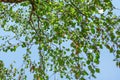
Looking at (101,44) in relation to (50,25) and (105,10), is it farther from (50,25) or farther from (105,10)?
(50,25)

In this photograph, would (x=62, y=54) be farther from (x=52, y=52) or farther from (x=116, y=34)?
(x=116, y=34)

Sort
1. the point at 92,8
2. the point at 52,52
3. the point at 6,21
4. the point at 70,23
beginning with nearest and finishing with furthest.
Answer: the point at 92,8
the point at 70,23
the point at 52,52
the point at 6,21

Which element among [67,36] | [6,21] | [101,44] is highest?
[6,21]

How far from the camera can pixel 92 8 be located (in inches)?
470

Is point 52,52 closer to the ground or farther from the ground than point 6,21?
closer to the ground

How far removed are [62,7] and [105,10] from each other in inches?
65.5

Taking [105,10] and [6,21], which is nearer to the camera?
[105,10]

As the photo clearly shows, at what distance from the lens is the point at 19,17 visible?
17.9m

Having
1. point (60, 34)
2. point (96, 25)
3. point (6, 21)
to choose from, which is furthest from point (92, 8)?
point (6, 21)

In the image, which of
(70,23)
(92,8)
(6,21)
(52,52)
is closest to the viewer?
(92,8)

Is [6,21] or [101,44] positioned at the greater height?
[6,21]

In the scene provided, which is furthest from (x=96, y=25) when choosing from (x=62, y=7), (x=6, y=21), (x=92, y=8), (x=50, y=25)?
(x=6, y=21)

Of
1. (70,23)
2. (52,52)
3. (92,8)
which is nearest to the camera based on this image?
(92,8)

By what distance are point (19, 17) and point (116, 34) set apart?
686cm
